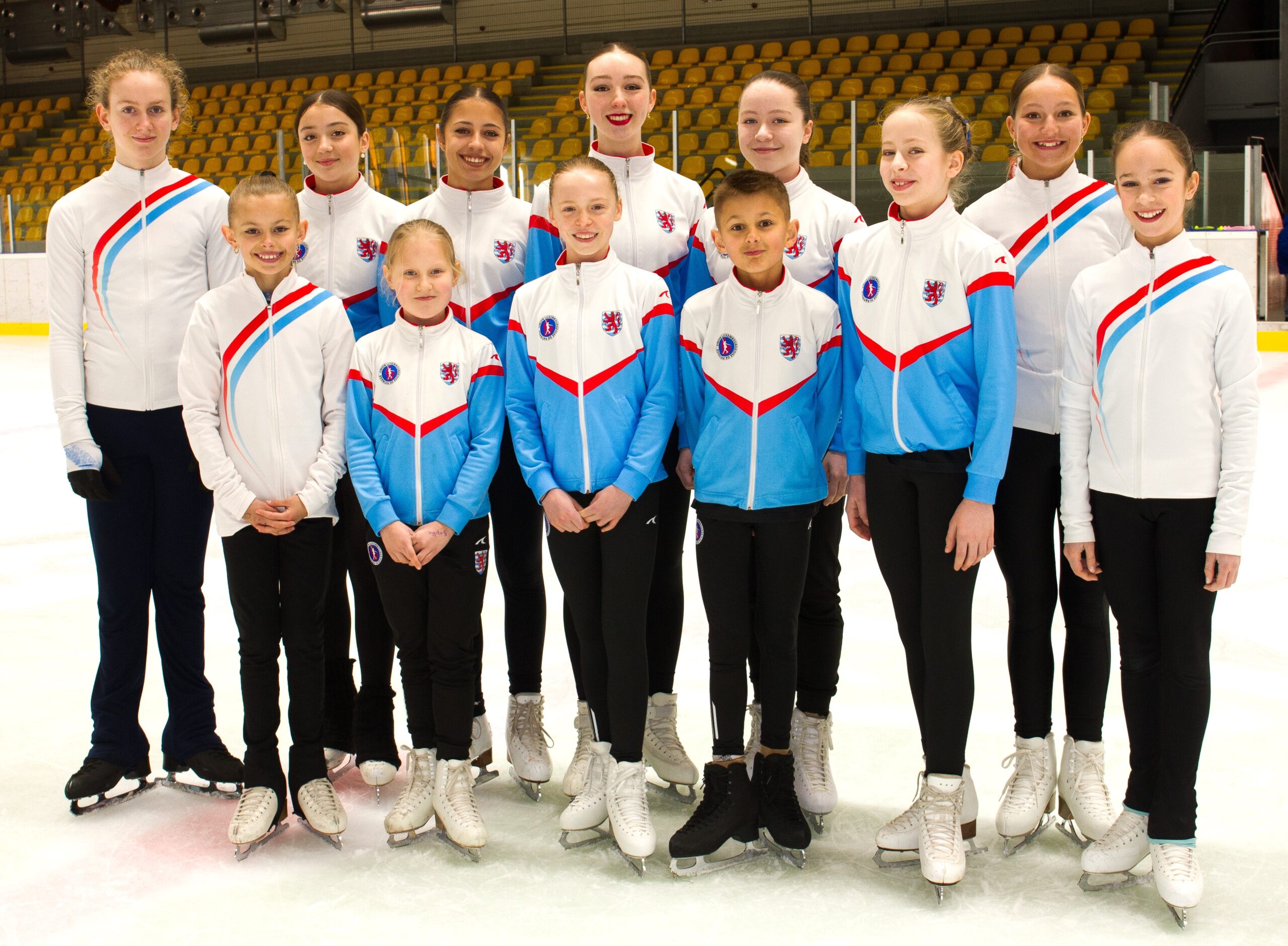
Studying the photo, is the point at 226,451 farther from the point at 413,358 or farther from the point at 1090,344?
the point at 1090,344

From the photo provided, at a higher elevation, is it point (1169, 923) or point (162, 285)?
point (162, 285)

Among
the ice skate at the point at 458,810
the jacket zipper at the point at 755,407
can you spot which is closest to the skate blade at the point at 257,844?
the ice skate at the point at 458,810

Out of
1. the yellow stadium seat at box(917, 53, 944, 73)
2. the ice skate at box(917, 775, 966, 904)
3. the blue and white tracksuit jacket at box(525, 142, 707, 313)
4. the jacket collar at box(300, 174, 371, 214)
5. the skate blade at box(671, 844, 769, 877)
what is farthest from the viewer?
the yellow stadium seat at box(917, 53, 944, 73)

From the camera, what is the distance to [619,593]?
7.32ft

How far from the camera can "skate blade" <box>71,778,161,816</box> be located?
2430 mm

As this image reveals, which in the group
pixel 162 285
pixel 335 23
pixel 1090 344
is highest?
pixel 335 23

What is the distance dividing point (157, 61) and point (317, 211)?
446 millimetres

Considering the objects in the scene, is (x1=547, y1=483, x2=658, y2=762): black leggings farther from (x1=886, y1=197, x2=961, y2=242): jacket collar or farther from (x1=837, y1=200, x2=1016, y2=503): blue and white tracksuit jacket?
(x1=886, y1=197, x2=961, y2=242): jacket collar

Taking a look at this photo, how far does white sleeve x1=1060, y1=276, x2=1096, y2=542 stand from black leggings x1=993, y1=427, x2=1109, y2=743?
10 centimetres

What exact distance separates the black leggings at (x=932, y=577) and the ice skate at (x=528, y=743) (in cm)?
85

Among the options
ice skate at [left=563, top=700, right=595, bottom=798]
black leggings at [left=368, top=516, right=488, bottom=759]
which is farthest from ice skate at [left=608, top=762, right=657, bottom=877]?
black leggings at [left=368, top=516, right=488, bottom=759]

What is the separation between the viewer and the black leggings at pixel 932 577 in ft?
6.83

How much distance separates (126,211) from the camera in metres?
2.44

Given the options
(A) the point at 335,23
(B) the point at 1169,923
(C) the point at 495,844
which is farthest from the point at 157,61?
(A) the point at 335,23
